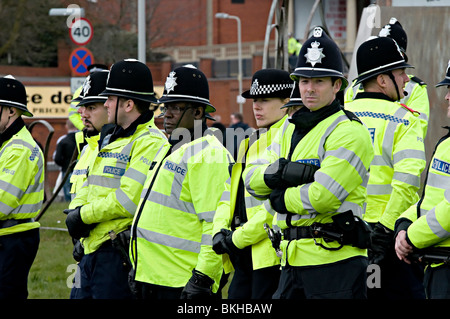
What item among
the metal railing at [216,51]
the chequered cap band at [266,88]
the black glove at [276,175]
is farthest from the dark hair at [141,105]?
the metal railing at [216,51]

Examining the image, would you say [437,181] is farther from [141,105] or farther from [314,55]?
[141,105]

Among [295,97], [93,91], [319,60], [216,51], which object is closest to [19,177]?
[93,91]

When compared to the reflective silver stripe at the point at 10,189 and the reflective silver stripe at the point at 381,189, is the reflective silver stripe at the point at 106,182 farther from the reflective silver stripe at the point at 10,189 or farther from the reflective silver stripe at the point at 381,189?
the reflective silver stripe at the point at 381,189

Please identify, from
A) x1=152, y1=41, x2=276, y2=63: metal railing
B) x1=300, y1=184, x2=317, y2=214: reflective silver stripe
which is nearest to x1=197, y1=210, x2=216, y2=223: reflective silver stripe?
x1=300, y1=184, x2=317, y2=214: reflective silver stripe

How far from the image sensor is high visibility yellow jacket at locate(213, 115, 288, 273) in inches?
228

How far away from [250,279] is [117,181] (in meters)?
1.29

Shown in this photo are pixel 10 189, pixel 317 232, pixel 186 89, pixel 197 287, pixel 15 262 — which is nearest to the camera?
pixel 317 232

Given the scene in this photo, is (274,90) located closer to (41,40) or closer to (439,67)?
(439,67)

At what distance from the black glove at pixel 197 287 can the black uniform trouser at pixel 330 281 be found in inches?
30.4

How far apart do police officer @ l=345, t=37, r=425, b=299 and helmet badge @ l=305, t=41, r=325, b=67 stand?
4.65 feet

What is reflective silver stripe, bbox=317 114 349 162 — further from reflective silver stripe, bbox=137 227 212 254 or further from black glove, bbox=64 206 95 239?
black glove, bbox=64 206 95 239

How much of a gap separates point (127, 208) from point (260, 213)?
3.48 ft

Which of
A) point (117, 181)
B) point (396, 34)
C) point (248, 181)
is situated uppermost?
point (396, 34)

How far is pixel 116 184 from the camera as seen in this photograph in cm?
639
